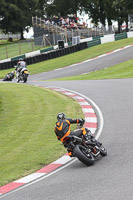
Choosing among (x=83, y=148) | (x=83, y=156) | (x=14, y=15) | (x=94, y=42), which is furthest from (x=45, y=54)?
(x=14, y=15)

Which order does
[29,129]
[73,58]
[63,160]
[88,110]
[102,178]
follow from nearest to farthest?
1. [102,178]
2. [63,160]
3. [29,129]
4. [88,110]
5. [73,58]

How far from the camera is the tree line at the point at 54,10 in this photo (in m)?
68.8

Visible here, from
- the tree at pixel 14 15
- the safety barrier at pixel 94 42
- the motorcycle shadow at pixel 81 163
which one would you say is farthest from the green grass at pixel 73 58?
the tree at pixel 14 15

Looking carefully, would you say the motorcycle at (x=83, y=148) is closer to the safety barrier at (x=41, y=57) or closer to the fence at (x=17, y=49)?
the safety barrier at (x=41, y=57)

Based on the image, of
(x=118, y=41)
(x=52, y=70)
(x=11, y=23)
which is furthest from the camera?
(x=11, y=23)

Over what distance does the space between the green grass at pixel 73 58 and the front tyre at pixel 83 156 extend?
1005 inches

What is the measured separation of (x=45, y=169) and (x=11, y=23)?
63675 mm

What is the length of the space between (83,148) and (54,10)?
70776 millimetres

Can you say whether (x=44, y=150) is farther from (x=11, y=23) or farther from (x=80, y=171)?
(x=11, y=23)

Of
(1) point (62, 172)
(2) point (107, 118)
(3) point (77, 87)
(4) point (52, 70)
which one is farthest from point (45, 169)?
(4) point (52, 70)

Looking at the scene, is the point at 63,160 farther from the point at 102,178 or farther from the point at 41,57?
the point at 41,57

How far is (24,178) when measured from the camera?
8406mm

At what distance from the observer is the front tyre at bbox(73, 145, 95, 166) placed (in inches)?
332

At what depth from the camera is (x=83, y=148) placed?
8.74 meters
